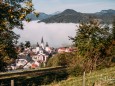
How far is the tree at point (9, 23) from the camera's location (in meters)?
21.7

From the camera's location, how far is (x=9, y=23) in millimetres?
22625

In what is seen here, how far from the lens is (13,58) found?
24984 mm

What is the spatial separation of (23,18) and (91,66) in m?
15.5

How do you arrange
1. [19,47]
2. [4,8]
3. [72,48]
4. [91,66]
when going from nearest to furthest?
[4,8] < [19,47] < [91,66] < [72,48]

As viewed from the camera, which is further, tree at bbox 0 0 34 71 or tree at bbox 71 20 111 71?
tree at bbox 71 20 111 71

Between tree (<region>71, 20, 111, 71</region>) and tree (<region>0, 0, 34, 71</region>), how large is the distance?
1255 centimetres

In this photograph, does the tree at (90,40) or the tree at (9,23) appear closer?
the tree at (9,23)

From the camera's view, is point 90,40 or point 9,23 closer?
point 9,23

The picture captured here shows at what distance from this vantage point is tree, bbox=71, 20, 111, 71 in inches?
1399

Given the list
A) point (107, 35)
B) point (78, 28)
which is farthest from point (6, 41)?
point (107, 35)

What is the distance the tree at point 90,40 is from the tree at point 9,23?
12.6m

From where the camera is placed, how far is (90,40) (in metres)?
35.4

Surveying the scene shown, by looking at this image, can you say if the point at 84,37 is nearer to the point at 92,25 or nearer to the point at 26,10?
the point at 92,25

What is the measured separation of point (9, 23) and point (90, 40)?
14.5m
